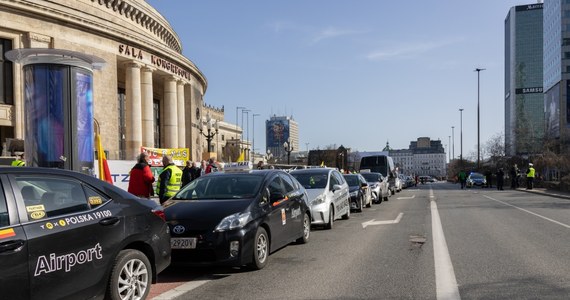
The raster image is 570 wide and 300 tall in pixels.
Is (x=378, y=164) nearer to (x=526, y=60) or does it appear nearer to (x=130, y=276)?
(x=130, y=276)

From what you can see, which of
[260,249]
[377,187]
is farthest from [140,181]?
[377,187]

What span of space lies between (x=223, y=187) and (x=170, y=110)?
149 feet

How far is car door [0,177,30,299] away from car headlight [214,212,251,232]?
10.1 feet

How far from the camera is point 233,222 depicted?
6953mm

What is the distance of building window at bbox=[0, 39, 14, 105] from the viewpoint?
3428cm

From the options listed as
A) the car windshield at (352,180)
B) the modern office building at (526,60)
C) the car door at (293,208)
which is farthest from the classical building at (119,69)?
the modern office building at (526,60)

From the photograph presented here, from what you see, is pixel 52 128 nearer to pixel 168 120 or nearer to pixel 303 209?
pixel 303 209

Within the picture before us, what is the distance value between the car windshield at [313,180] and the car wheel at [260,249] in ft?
18.2

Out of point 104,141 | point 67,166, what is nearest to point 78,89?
point 67,166

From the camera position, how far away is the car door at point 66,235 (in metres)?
4.13

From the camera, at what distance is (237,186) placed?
8.31 meters

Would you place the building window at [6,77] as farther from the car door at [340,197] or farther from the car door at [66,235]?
the car door at [66,235]

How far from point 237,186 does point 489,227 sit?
6856 millimetres

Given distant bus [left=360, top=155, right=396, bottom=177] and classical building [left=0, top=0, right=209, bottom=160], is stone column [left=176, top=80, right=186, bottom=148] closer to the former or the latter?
classical building [left=0, top=0, right=209, bottom=160]
